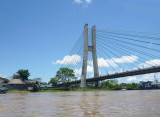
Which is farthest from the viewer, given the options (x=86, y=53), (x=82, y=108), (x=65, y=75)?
(x=65, y=75)

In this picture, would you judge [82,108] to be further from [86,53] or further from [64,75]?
[64,75]

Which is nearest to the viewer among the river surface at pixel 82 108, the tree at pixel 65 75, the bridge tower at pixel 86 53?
the river surface at pixel 82 108

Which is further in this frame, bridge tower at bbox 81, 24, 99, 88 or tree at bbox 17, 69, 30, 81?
tree at bbox 17, 69, 30, 81

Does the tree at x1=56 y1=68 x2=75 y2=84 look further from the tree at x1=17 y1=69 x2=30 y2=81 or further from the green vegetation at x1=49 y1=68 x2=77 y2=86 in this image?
the tree at x1=17 y1=69 x2=30 y2=81

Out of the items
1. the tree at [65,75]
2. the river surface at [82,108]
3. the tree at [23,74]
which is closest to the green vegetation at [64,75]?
the tree at [65,75]

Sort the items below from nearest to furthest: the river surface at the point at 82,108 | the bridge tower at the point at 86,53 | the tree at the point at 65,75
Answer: the river surface at the point at 82,108, the bridge tower at the point at 86,53, the tree at the point at 65,75

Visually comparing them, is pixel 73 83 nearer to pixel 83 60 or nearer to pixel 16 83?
pixel 16 83

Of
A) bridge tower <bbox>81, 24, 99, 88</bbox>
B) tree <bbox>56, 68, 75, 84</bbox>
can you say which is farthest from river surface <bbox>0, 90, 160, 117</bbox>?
tree <bbox>56, 68, 75, 84</bbox>

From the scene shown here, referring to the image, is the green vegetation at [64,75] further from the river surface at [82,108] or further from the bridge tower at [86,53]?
the river surface at [82,108]

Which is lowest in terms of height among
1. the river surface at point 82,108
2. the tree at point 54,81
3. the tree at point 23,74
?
the river surface at point 82,108

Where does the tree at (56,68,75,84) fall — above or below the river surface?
above

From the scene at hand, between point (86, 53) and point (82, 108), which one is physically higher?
point (86, 53)

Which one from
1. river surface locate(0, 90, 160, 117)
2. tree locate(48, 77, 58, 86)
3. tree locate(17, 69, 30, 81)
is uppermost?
tree locate(17, 69, 30, 81)

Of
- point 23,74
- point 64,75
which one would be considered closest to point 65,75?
point 64,75
